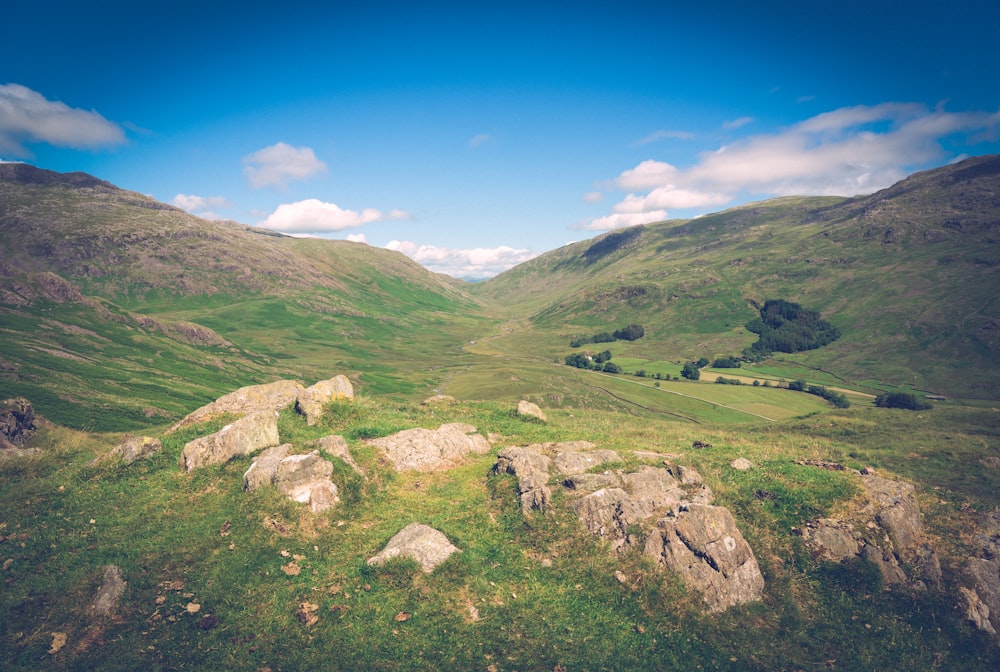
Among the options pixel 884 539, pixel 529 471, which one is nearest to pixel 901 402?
pixel 884 539

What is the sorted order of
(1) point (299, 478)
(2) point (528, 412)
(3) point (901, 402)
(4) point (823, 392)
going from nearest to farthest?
1. (1) point (299, 478)
2. (2) point (528, 412)
3. (3) point (901, 402)
4. (4) point (823, 392)

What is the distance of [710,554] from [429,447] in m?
16.4

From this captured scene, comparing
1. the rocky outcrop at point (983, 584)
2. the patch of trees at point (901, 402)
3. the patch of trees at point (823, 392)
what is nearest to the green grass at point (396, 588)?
the rocky outcrop at point (983, 584)

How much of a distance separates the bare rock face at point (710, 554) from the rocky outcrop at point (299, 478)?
15109 millimetres

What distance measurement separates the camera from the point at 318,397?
31.3 metres

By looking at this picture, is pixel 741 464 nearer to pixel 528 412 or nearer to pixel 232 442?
pixel 528 412

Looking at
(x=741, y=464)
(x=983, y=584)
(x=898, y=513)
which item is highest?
(x=741, y=464)

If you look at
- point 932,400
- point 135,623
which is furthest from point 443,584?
point 932,400

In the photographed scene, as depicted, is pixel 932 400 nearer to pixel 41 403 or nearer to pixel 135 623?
pixel 135 623

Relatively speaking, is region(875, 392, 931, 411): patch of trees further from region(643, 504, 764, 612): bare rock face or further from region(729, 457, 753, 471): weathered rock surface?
region(643, 504, 764, 612): bare rock face

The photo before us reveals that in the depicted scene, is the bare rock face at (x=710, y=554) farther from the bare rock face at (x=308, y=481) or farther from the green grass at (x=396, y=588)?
the bare rock face at (x=308, y=481)

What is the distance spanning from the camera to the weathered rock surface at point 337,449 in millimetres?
22469

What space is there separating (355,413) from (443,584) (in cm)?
1816

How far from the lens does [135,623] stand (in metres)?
13.9
